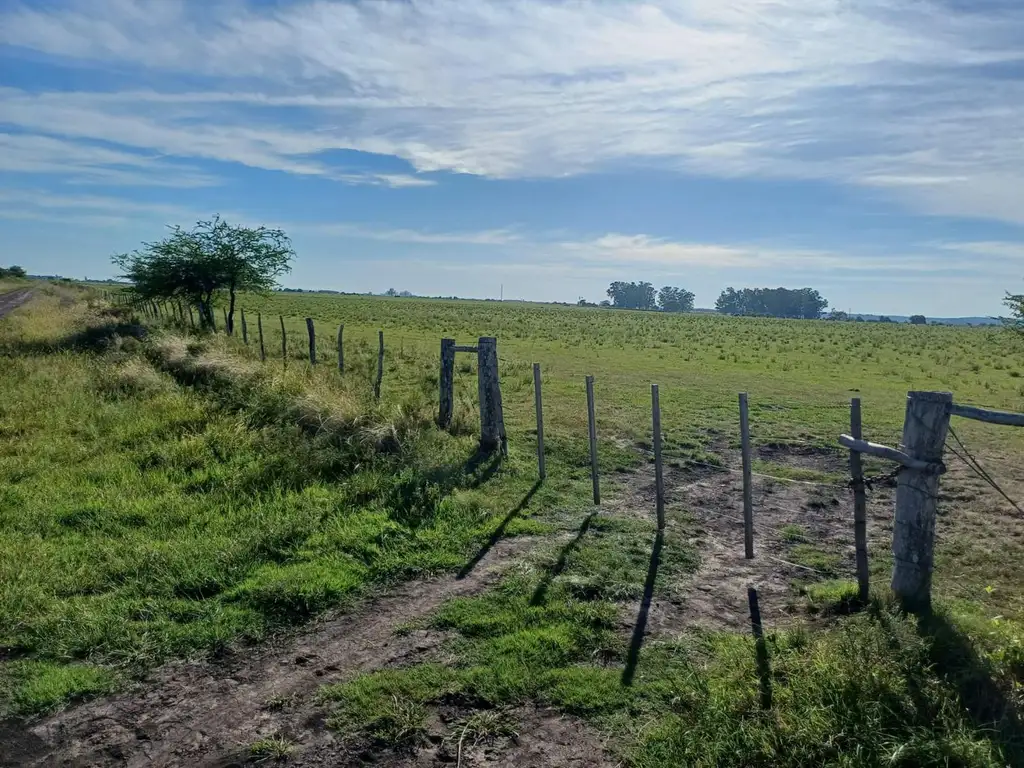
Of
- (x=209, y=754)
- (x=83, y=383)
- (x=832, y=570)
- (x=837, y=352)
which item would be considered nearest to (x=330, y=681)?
(x=209, y=754)

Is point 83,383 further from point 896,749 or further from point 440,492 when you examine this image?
point 896,749

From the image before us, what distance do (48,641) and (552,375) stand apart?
1693 centimetres

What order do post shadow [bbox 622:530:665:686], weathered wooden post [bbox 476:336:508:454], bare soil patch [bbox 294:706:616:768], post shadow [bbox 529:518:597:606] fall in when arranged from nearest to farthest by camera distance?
bare soil patch [bbox 294:706:616:768]
post shadow [bbox 622:530:665:686]
post shadow [bbox 529:518:597:606]
weathered wooden post [bbox 476:336:508:454]

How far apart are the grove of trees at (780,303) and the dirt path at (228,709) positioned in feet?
609

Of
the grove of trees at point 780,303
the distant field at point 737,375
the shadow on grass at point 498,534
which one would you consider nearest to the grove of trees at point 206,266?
the distant field at point 737,375

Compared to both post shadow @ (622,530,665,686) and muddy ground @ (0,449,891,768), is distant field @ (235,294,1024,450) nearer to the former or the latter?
post shadow @ (622,530,665,686)

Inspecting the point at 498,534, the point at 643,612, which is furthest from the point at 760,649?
the point at 498,534

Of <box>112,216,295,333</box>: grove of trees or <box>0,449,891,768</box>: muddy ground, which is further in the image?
<box>112,216,295,333</box>: grove of trees

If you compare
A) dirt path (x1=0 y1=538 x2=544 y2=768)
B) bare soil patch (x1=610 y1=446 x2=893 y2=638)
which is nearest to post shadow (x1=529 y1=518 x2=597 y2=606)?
bare soil patch (x1=610 y1=446 x2=893 y2=638)

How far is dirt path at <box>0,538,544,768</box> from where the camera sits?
4195 millimetres

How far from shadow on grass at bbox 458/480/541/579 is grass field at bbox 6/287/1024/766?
59 mm

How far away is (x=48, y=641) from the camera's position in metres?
5.33

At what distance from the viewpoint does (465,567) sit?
687cm

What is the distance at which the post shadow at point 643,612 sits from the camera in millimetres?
4938
